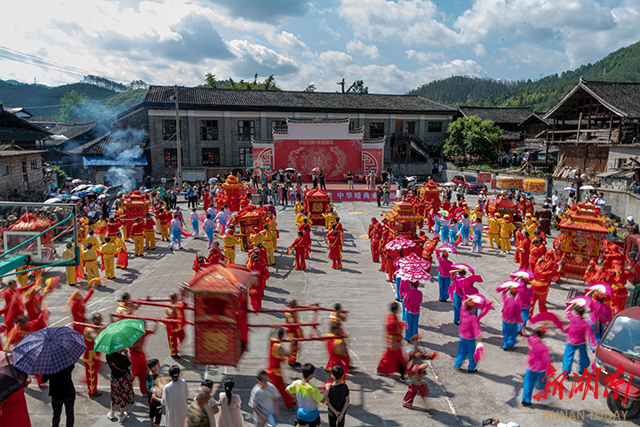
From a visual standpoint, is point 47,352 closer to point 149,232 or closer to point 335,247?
point 335,247

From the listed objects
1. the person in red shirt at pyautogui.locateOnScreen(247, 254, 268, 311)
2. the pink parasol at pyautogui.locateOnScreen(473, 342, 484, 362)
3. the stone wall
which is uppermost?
the stone wall

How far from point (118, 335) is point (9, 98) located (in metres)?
129

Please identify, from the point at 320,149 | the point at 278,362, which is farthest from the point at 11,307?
the point at 320,149

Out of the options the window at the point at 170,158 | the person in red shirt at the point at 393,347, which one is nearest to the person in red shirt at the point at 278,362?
the person in red shirt at the point at 393,347

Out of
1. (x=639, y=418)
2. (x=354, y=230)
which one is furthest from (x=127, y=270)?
(x=639, y=418)

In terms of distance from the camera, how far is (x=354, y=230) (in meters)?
19.5

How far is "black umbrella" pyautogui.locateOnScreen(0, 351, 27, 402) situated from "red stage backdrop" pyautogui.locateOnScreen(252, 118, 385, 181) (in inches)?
1223

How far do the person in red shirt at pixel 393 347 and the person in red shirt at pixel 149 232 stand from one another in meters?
11.2

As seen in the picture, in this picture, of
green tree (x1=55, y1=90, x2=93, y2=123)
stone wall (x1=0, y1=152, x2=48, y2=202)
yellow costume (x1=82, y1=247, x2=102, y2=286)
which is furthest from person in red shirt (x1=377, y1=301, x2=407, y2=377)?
green tree (x1=55, y1=90, x2=93, y2=123)

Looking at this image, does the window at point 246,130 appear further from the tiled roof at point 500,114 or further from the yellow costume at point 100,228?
the yellow costume at point 100,228

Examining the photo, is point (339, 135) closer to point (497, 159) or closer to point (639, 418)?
point (497, 159)

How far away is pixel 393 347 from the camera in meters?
7.32

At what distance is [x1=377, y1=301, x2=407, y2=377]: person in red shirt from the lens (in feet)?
23.4

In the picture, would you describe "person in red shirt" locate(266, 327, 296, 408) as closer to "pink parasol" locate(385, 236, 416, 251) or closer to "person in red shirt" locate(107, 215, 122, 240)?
"pink parasol" locate(385, 236, 416, 251)
